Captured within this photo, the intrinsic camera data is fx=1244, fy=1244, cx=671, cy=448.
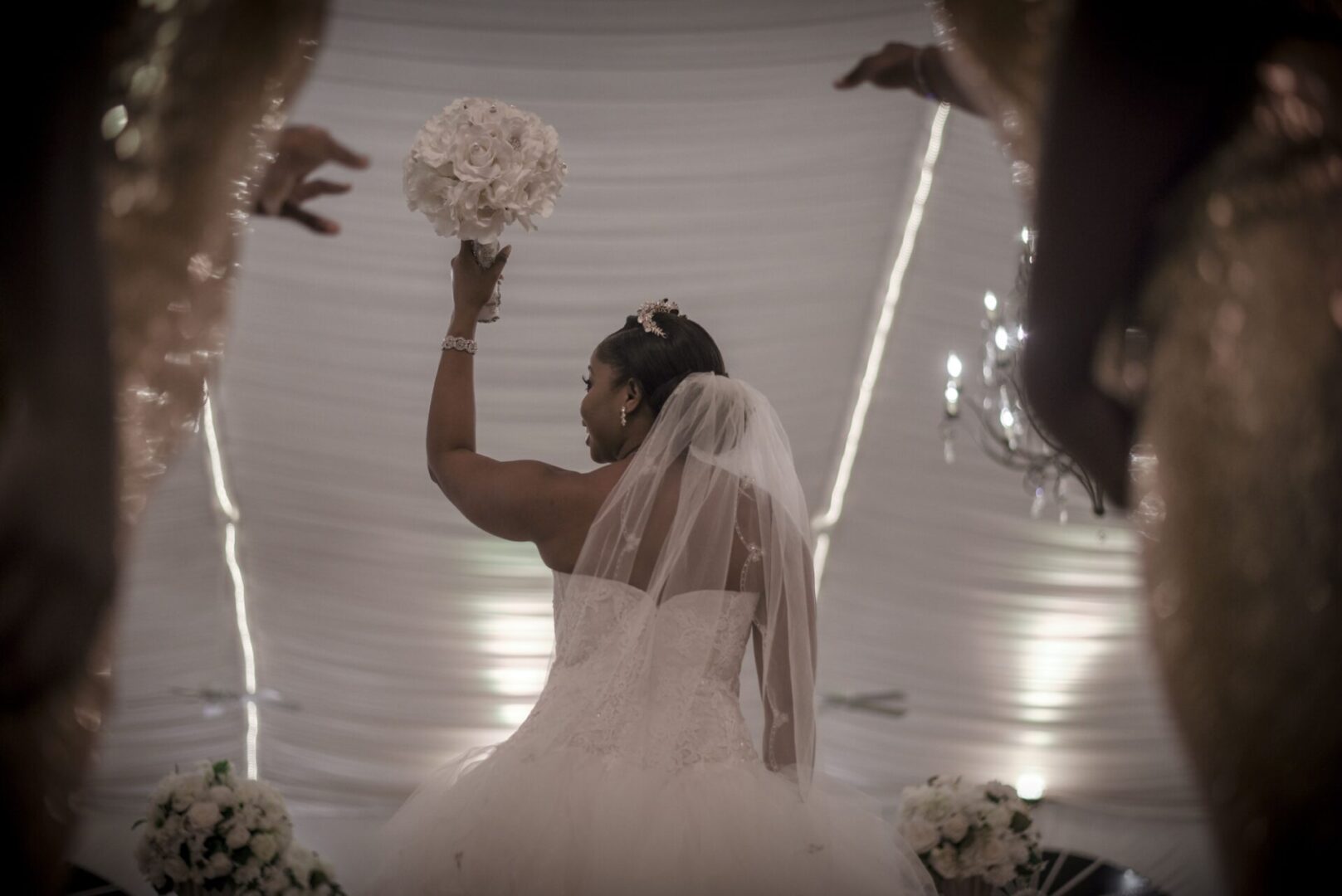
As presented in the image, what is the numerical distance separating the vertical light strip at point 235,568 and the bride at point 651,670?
183 inches

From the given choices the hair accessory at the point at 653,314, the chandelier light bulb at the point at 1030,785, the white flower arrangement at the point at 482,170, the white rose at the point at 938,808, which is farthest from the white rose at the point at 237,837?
the chandelier light bulb at the point at 1030,785

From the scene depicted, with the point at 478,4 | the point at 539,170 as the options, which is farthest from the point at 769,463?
the point at 478,4

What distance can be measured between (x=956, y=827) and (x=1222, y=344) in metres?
3.79

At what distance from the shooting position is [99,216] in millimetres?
553

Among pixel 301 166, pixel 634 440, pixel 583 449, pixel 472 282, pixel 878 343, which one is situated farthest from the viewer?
pixel 583 449

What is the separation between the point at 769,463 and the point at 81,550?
2333 mm

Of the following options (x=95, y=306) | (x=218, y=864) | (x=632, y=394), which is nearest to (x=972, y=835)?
(x=632, y=394)

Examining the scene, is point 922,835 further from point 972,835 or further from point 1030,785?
point 1030,785

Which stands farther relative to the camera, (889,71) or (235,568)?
(235,568)

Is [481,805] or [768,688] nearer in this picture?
[481,805]

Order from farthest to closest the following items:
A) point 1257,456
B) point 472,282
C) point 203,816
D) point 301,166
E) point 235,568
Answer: point 235,568
point 301,166
point 203,816
point 472,282
point 1257,456

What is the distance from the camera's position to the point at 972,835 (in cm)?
407

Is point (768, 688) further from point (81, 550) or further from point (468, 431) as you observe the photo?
point (81, 550)

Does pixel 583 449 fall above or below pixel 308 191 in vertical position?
Answer: below
